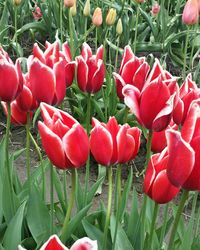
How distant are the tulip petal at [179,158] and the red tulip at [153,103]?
21 cm

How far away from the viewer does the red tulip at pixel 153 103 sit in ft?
4.23

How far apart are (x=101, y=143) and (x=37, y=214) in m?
0.63

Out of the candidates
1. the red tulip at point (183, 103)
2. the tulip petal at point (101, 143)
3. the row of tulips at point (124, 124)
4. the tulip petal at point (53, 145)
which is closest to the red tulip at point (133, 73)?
the row of tulips at point (124, 124)

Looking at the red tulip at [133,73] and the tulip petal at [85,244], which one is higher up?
the red tulip at [133,73]

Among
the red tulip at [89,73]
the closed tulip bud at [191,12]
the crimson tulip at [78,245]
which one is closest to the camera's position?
the crimson tulip at [78,245]

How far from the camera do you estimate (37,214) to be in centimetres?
185

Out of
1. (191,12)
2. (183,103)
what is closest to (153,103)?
(183,103)

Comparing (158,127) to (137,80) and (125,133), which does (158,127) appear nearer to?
(125,133)

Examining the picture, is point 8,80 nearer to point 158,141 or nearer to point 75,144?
point 75,144

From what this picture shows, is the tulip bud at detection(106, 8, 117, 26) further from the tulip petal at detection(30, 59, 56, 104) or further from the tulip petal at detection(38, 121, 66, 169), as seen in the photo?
the tulip petal at detection(38, 121, 66, 169)

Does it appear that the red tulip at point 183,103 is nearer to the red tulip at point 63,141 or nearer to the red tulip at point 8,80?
the red tulip at point 63,141

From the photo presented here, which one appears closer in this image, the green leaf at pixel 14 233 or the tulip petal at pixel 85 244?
the tulip petal at pixel 85 244

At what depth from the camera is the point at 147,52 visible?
426 centimetres

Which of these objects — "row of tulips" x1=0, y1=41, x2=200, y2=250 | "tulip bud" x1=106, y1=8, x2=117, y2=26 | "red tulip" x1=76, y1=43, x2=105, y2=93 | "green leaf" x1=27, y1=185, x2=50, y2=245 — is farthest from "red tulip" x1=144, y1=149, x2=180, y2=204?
"tulip bud" x1=106, y1=8, x2=117, y2=26
